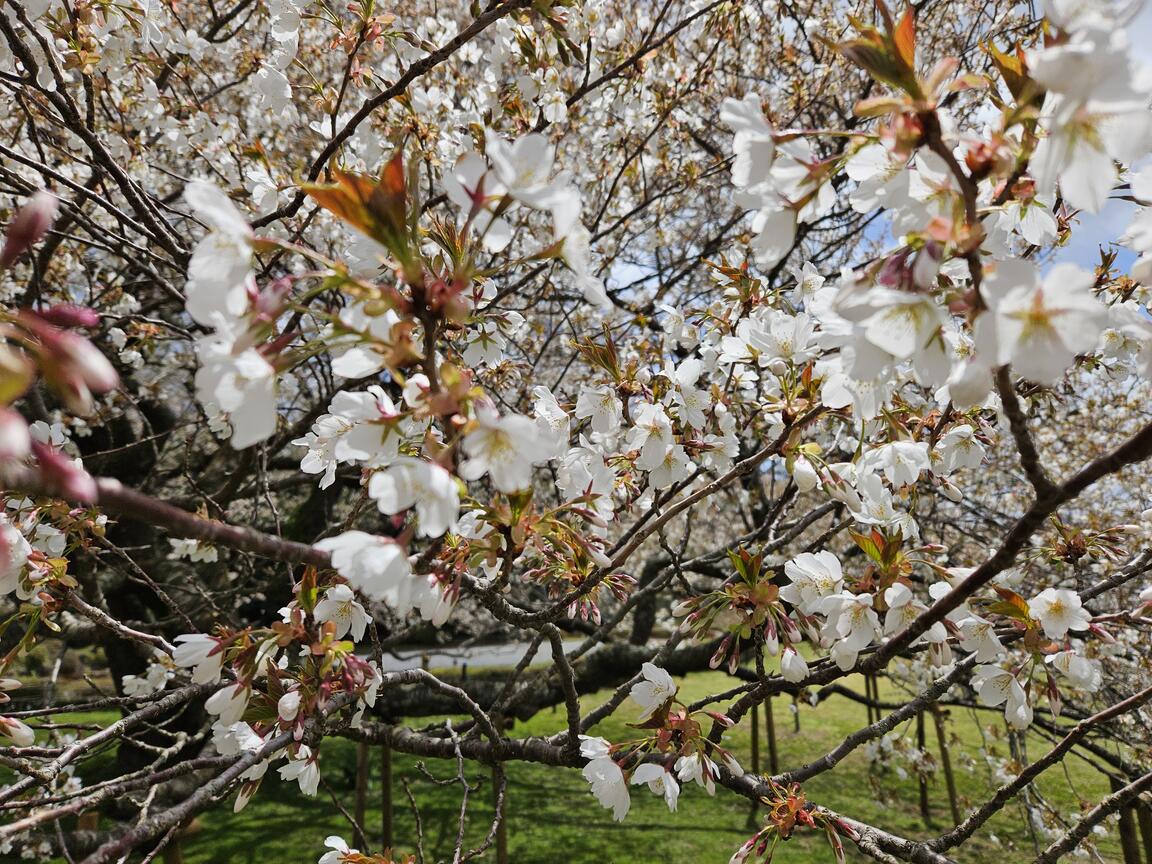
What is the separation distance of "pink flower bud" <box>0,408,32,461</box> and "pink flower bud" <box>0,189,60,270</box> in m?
0.16

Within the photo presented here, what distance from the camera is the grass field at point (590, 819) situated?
451 cm

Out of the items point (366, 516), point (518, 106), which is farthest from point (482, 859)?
point (518, 106)

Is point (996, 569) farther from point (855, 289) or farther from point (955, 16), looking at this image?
point (955, 16)

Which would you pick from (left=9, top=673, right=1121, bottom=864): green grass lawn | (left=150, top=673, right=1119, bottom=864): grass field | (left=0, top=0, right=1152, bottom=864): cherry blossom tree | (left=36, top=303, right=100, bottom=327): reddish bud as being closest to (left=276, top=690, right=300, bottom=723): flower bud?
(left=0, top=0, right=1152, bottom=864): cherry blossom tree

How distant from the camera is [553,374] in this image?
19.7ft

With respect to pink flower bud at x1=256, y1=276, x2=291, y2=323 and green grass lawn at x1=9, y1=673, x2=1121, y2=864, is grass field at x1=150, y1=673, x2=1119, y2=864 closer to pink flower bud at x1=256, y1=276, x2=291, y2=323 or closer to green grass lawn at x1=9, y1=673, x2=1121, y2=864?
green grass lawn at x1=9, y1=673, x2=1121, y2=864

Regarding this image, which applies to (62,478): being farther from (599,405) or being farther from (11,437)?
(599,405)

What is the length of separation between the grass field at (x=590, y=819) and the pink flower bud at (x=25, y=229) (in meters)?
3.87

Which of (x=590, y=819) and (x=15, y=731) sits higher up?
(x=15, y=731)

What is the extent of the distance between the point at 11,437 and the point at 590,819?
19.7ft

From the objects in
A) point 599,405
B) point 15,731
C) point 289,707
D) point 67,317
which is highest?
point 599,405

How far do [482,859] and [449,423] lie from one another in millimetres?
4786

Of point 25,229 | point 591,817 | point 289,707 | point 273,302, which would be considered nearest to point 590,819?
point 591,817

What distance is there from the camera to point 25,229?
1.88 feet
